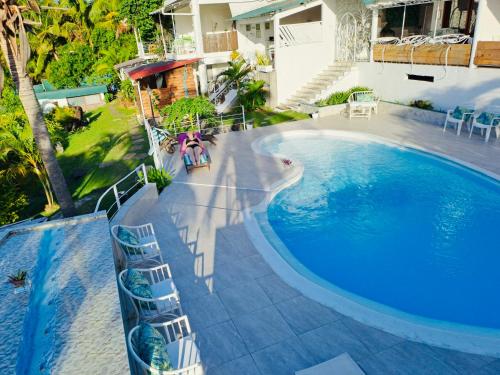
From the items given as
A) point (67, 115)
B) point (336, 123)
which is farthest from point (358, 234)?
point (67, 115)

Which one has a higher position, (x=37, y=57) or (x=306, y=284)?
(x=37, y=57)

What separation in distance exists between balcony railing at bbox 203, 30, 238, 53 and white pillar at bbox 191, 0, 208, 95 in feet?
1.70

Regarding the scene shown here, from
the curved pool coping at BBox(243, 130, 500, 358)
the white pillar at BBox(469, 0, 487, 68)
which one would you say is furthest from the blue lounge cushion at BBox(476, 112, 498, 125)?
the curved pool coping at BBox(243, 130, 500, 358)

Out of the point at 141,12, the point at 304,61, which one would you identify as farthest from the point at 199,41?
the point at 141,12

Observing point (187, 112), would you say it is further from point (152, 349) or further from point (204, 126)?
point (152, 349)

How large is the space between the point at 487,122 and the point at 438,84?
12.2 feet

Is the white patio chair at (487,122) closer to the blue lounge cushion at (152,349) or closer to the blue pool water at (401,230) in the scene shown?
the blue pool water at (401,230)

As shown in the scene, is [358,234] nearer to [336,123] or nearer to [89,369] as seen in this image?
[89,369]

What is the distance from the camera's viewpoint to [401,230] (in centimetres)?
932

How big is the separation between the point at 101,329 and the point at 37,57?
44.5 m

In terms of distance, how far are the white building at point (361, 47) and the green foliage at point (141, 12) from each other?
230 inches

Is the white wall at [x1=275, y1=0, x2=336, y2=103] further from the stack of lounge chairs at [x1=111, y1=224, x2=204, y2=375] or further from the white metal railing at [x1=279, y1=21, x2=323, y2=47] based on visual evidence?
the stack of lounge chairs at [x1=111, y1=224, x2=204, y2=375]

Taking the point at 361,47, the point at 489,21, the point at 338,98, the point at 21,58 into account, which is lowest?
the point at 338,98

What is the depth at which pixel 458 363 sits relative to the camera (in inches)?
199
